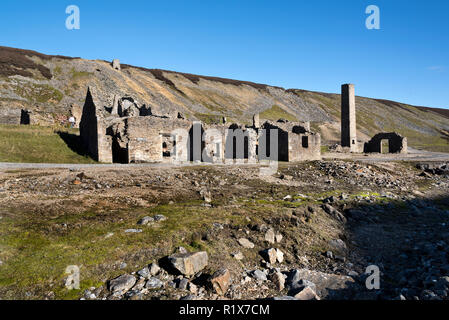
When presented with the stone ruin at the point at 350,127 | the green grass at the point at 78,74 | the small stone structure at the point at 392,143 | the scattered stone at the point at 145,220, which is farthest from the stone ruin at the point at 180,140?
the green grass at the point at 78,74

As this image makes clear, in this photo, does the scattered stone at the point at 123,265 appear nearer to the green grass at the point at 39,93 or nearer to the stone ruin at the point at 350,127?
the stone ruin at the point at 350,127

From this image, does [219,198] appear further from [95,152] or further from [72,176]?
[95,152]

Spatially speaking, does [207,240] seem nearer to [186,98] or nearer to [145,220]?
[145,220]

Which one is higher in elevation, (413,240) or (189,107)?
(189,107)

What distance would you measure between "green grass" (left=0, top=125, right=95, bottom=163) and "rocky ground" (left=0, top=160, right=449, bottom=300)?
545 centimetres

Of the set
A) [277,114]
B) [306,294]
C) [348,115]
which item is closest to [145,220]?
[306,294]

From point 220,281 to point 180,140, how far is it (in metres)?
16.8

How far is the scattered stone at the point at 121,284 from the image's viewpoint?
451 centimetres

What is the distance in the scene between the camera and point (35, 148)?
17.8 meters

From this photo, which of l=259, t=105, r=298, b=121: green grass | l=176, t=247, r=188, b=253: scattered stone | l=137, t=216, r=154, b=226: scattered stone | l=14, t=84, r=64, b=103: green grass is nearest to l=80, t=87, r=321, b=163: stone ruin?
l=137, t=216, r=154, b=226: scattered stone

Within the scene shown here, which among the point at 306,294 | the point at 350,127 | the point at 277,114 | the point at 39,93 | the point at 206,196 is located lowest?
the point at 306,294

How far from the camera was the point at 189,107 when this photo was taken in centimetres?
6462

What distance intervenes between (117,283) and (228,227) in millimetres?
3119
